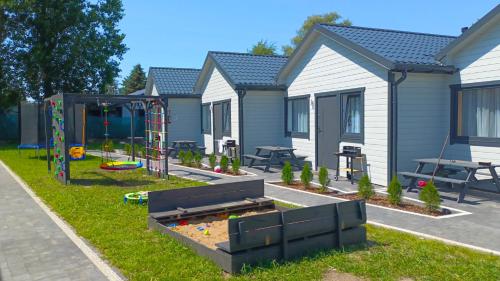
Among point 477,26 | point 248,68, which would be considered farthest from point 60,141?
point 477,26

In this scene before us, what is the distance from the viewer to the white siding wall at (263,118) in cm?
1670

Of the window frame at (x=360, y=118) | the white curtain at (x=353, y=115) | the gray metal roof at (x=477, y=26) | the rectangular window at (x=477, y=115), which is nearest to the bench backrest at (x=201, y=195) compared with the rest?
the window frame at (x=360, y=118)

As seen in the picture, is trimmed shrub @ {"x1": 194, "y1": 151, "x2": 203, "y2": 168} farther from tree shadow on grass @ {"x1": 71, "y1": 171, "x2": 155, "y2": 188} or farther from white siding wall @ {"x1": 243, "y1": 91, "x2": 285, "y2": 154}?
tree shadow on grass @ {"x1": 71, "y1": 171, "x2": 155, "y2": 188}

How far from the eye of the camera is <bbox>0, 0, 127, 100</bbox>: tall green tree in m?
31.0

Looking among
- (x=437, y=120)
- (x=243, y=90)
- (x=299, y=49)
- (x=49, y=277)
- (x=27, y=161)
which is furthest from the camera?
(x=27, y=161)

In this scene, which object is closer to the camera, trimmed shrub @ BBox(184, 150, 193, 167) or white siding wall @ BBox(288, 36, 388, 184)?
white siding wall @ BBox(288, 36, 388, 184)

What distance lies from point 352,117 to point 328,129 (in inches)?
47.2

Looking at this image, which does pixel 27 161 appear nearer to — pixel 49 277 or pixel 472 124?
pixel 49 277

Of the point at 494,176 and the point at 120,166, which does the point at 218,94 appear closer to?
the point at 120,166

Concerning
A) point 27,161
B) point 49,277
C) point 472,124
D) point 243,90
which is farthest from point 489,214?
point 27,161

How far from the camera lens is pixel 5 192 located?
36.0 ft

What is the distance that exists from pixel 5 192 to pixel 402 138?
32.6 feet

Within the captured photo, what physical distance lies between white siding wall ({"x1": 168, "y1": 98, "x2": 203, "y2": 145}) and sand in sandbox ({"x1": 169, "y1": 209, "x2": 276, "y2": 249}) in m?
15.3

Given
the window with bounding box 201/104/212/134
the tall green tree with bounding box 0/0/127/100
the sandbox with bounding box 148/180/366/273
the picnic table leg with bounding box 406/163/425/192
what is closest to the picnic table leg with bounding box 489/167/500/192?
the picnic table leg with bounding box 406/163/425/192
